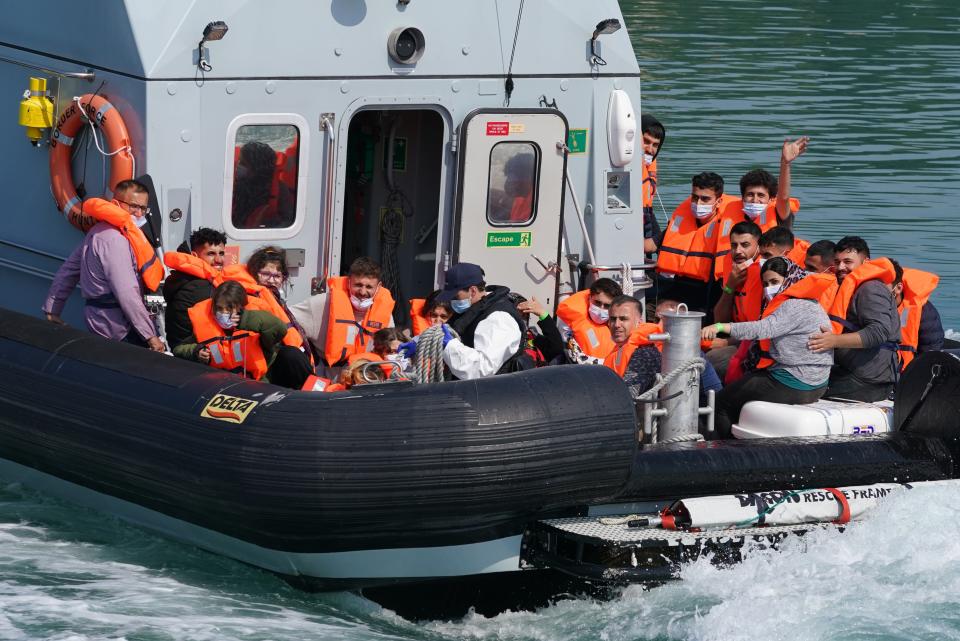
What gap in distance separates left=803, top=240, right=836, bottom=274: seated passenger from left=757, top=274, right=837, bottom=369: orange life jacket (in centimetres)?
20

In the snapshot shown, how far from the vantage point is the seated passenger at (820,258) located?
6770mm

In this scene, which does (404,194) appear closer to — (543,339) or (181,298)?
(543,339)

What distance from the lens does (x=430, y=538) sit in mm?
5602

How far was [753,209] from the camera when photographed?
7691mm

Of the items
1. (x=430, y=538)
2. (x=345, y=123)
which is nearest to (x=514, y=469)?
(x=430, y=538)

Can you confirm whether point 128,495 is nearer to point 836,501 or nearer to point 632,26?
point 836,501

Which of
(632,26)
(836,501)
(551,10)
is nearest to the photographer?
(836,501)

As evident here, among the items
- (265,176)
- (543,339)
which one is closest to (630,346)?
(543,339)

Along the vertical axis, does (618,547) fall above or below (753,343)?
below

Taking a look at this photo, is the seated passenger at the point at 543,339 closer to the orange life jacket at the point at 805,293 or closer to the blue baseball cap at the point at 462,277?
the blue baseball cap at the point at 462,277

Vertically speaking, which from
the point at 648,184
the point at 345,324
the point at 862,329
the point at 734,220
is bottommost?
the point at 345,324

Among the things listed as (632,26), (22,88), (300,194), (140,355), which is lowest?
(140,355)

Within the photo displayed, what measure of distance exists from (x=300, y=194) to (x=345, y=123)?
396 millimetres

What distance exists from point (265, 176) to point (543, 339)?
150cm
